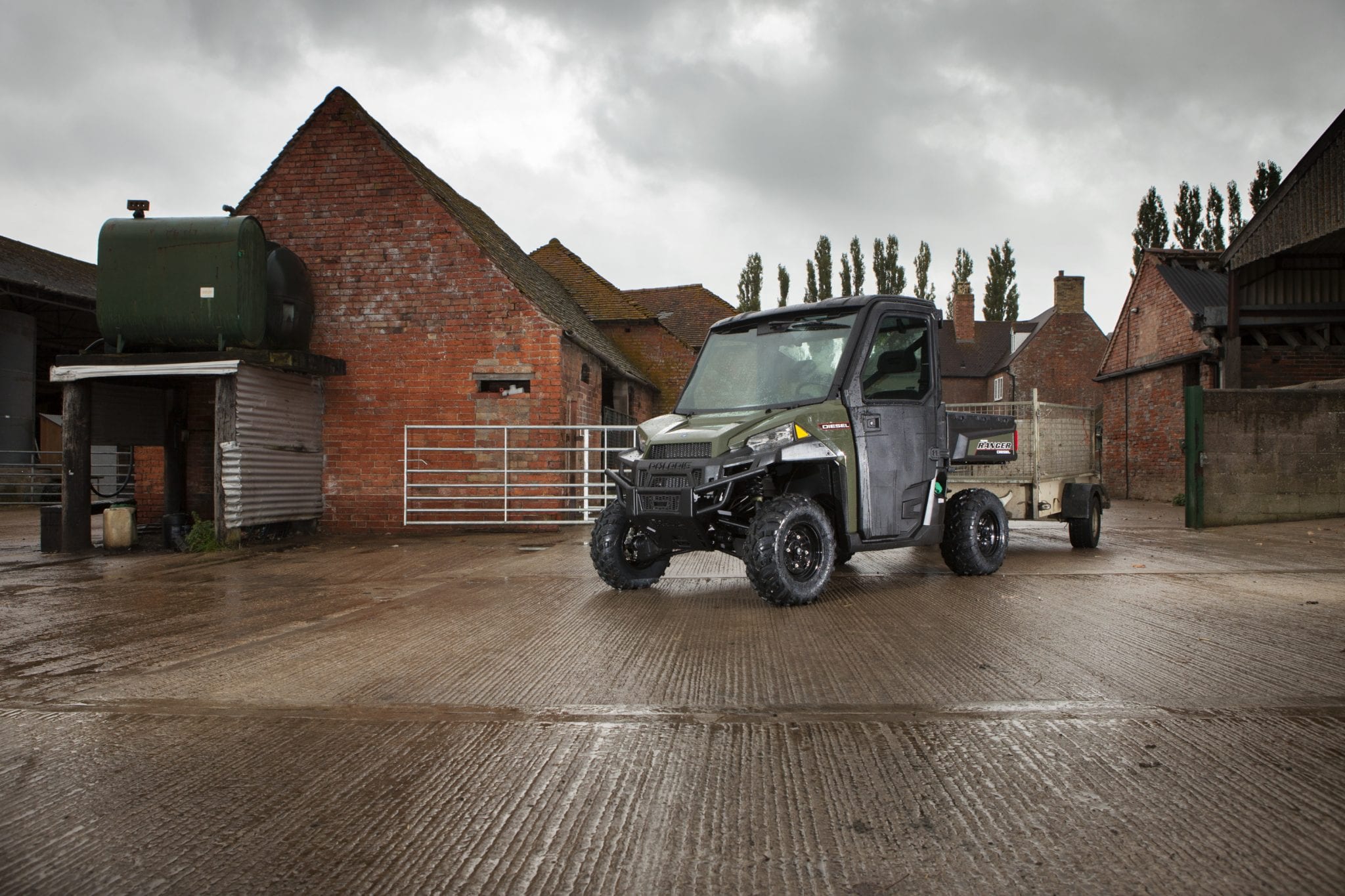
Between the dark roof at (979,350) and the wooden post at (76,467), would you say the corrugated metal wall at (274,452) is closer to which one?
the wooden post at (76,467)

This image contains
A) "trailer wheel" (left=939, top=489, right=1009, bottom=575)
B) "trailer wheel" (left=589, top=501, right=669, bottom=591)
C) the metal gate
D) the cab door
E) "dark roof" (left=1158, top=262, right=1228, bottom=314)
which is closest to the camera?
the cab door

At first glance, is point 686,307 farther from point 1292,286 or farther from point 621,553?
point 621,553

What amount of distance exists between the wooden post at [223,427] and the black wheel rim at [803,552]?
28.6ft

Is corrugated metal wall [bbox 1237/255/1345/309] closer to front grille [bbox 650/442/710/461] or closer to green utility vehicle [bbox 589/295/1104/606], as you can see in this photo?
green utility vehicle [bbox 589/295/1104/606]

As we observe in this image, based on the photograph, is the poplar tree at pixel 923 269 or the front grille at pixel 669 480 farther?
the poplar tree at pixel 923 269

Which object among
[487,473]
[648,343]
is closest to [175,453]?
[487,473]

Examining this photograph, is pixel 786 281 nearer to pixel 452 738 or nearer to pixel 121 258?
pixel 121 258

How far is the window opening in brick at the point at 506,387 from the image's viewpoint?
14.9 m

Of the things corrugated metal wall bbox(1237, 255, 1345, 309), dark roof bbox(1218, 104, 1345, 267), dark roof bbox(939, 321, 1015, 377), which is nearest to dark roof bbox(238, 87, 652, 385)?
dark roof bbox(1218, 104, 1345, 267)

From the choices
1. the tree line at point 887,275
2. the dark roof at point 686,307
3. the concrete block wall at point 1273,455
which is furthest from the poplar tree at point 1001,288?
the concrete block wall at point 1273,455

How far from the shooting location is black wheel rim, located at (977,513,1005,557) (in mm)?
8375

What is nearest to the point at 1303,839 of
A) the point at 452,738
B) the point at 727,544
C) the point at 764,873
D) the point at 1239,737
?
the point at 1239,737

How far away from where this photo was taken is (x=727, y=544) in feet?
23.4

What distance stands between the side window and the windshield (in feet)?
1.01
